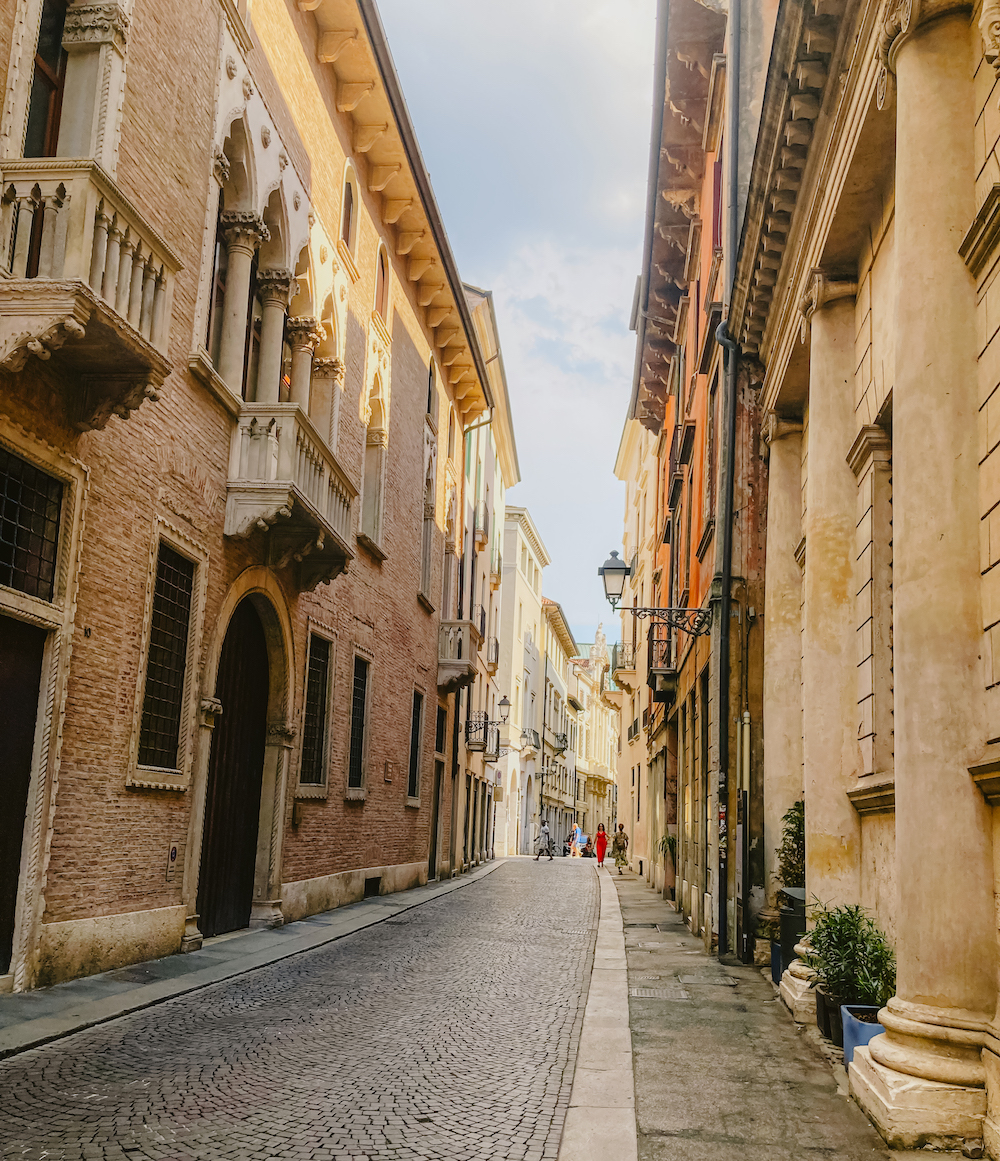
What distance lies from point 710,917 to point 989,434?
813cm

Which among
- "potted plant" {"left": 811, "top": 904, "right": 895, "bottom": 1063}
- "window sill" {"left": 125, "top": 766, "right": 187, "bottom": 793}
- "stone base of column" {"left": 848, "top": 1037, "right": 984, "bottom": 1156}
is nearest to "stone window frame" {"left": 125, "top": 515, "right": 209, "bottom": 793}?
"window sill" {"left": 125, "top": 766, "right": 187, "bottom": 793}

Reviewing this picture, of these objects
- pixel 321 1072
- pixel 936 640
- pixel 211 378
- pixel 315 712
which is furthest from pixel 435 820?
pixel 936 640

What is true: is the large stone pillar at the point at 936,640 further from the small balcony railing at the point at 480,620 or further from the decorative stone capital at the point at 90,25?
the small balcony railing at the point at 480,620

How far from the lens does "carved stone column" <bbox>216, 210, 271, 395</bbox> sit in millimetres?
12500

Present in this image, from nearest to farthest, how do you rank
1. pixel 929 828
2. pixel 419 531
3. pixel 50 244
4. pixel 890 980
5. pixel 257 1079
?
pixel 929 828 → pixel 257 1079 → pixel 890 980 → pixel 50 244 → pixel 419 531

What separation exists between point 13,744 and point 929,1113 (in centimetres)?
621

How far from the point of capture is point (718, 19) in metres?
17.0

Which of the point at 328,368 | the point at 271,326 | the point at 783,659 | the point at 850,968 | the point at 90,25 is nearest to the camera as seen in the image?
the point at 850,968

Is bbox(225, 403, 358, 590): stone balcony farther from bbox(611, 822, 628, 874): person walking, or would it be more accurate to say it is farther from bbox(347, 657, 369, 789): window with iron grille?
bbox(611, 822, 628, 874): person walking

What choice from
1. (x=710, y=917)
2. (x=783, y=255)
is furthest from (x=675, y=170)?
(x=710, y=917)

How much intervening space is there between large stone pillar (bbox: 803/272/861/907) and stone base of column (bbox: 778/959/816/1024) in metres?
0.53

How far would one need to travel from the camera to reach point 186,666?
1100 centimetres

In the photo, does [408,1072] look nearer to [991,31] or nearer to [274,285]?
[991,31]

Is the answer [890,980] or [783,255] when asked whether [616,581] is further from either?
[890,980]
